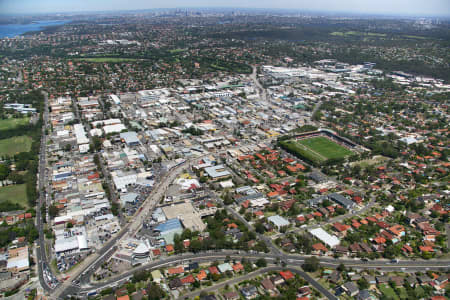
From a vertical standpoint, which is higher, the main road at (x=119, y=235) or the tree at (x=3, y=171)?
the tree at (x=3, y=171)

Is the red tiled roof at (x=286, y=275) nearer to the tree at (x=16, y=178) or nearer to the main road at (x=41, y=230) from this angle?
the main road at (x=41, y=230)

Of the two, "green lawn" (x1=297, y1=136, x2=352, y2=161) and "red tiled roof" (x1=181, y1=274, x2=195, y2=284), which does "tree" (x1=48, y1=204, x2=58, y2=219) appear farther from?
"green lawn" (x1=297, y1=136, x2=352, y2=161)

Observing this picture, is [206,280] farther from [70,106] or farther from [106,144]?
[70,106]

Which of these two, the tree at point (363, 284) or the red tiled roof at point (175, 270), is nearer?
the tree at point (363, 284)

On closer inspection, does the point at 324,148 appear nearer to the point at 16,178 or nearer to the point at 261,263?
the point at 261,263

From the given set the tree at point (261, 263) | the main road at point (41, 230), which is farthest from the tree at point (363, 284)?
the main road at point (41, 230)

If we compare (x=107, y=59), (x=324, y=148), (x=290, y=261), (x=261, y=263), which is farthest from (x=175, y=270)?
(x=107, y=59)

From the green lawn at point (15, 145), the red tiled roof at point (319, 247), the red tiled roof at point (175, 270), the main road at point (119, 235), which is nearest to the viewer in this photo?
the main road at point (119, 235)

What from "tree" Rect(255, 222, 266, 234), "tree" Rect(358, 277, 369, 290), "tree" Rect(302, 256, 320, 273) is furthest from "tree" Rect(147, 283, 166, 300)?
"tree" Rect(358, 277, 369, 290)
